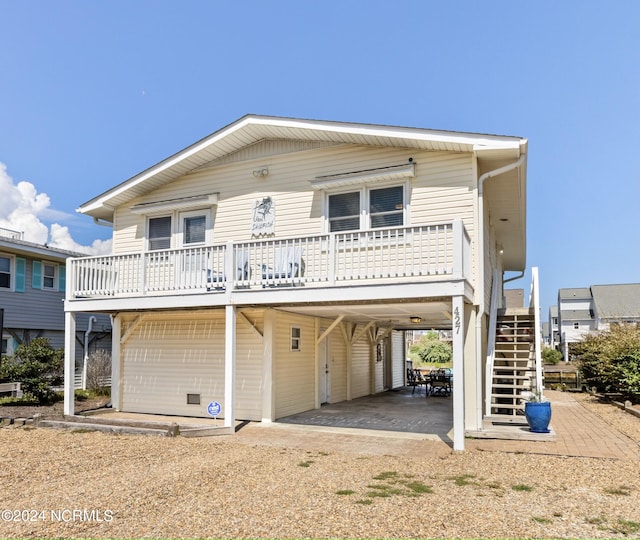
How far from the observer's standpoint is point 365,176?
11.0 meters

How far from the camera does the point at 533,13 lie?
1262 cm

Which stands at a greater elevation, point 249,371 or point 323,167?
point 323,167

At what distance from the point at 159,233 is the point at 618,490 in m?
11.5

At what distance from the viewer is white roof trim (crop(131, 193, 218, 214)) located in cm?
1277

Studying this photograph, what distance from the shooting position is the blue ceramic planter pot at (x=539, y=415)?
30.2 ft

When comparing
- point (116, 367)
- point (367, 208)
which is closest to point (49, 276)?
point (116, 367)

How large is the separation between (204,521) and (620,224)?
4491 cm

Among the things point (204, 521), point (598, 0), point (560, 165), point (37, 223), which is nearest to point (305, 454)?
point (204, 521)

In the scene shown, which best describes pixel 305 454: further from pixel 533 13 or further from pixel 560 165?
pixel 560 165

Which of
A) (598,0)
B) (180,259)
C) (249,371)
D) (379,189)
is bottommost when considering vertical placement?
(249,371)

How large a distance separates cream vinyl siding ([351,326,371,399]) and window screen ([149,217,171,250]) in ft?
21.8

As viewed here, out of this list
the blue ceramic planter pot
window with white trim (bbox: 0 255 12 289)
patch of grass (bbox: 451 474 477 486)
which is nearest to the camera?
patch of grass (bbox: 451 474 477 486)

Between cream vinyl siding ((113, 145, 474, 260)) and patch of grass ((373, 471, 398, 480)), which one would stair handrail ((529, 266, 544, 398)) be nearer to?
cream vinyl siding ((113, 145, 474, 260))

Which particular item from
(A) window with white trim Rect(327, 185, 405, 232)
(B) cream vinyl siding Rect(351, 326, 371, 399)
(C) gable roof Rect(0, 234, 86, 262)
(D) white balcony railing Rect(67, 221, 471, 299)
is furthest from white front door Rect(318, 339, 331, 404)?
(C) gable roof Rect(0, 234, 86, 262)
